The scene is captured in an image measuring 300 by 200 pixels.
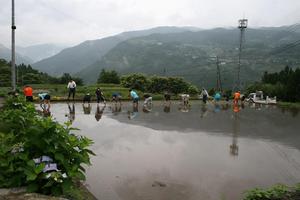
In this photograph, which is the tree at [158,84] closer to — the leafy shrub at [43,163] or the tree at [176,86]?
the tree at [176,86]

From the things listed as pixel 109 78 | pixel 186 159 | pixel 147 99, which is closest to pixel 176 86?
pixel 109 78

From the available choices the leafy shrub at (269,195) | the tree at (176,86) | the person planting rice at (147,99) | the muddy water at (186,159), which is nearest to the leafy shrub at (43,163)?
the muddy water at (186,159)

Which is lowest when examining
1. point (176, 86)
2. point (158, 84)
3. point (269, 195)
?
point (269, 195)

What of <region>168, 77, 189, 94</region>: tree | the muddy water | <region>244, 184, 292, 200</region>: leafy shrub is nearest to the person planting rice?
the muddy water

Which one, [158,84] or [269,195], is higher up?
[158,84]

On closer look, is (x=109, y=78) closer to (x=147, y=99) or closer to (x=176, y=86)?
(x=176, y=86)

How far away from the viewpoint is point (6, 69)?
73.8m

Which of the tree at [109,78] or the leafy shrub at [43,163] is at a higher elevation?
the tree at [109,78]

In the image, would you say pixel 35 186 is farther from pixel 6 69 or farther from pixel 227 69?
pixel 227 69

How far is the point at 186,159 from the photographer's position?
891 cm

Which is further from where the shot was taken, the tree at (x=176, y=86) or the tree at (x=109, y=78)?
the tree at (x=176, y=86)

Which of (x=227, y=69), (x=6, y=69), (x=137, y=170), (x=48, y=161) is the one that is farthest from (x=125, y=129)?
(x=227, y=69)

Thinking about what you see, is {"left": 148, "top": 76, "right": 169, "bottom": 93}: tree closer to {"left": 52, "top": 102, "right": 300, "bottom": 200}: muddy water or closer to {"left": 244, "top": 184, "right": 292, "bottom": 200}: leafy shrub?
{"left": 52, "top": 102, "right": 300, "bottom": 200}: muddy water

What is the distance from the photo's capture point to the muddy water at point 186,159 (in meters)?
6.58
